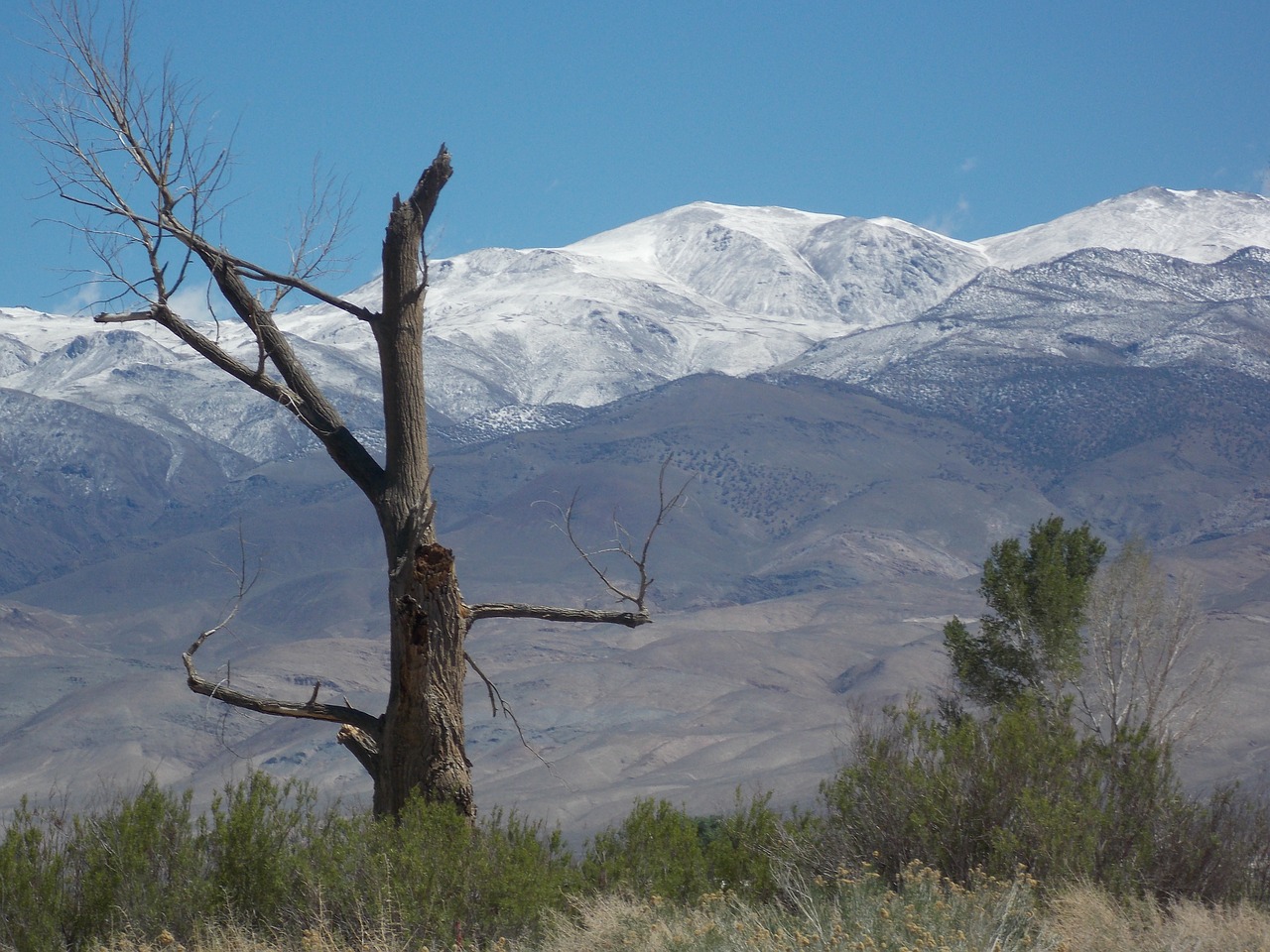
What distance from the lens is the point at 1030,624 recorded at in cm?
3341

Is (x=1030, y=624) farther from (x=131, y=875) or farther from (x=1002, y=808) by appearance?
(x=131, y=875)

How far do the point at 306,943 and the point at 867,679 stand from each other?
124m

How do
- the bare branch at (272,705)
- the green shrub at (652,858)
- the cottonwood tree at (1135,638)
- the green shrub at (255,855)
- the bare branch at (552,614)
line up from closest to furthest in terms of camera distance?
the bare branch at (272,705)
the green shrub at (255,855)
the bare branch at (552,614)
the green shrub at (652,858)
the cottonwood tree at (1135,638)

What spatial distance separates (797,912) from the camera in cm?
778

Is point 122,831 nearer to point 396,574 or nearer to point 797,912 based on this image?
point 396,574

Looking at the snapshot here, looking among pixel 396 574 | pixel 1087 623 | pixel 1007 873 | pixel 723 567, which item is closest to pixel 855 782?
pixel 1007 873

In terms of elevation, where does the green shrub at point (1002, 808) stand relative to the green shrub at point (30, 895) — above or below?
below

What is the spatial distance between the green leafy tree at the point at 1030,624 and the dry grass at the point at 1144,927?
24.4m

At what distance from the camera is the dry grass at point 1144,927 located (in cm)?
666

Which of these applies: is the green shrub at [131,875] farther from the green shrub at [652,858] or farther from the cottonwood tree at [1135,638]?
the cottonwood tree at [1135,638]

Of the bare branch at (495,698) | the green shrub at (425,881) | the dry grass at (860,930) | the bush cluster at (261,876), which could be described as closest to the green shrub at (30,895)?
the bush cluster at (261,876)

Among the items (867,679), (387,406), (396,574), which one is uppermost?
(387,406)

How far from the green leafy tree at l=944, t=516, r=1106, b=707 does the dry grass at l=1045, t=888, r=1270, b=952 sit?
80.2 ft

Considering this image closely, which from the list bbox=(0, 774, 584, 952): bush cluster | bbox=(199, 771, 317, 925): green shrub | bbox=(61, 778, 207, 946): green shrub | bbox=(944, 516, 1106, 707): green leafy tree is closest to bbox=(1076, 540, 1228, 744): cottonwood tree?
bbox=(944, 516, 1106, 707): green leafy tree
